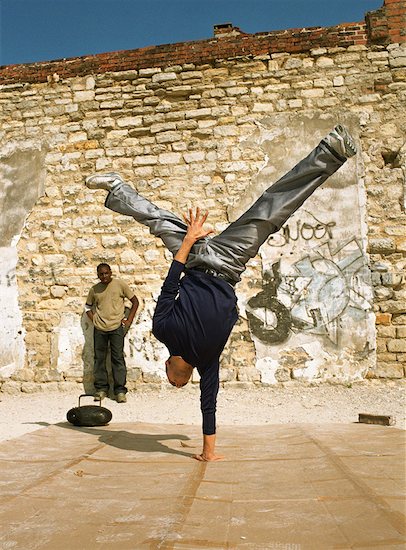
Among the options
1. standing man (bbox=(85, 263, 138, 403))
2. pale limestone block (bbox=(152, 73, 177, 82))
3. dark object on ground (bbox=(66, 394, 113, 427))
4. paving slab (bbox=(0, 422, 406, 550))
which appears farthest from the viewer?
pale limestone block (bbox=(152, 73, 177, 82))

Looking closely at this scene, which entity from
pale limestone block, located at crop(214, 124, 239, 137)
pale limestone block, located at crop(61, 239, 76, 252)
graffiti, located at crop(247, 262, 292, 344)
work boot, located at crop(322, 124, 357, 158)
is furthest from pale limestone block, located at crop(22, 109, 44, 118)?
work boot, located at crop(322, 124, 357, 158)

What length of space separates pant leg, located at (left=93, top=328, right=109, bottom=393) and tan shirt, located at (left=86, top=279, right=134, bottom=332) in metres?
0.12

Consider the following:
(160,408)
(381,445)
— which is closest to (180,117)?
(160,408)

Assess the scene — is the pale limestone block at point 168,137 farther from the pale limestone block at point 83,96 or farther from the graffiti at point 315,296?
the graffiti at point 315,296

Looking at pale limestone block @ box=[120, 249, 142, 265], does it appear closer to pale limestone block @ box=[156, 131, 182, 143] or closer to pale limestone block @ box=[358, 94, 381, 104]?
pale limestone block @ box=[156, 131, 182, 143]

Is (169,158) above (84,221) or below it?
above

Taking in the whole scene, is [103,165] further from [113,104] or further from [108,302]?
[108,302]

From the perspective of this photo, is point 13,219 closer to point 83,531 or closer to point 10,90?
point 10,90

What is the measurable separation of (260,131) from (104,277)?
280 cm

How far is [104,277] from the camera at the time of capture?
266 inches

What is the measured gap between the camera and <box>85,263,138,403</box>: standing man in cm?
661

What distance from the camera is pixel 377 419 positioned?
4723mm

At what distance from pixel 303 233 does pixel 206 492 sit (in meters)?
4.58

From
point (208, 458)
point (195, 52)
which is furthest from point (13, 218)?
point (208, 458)
